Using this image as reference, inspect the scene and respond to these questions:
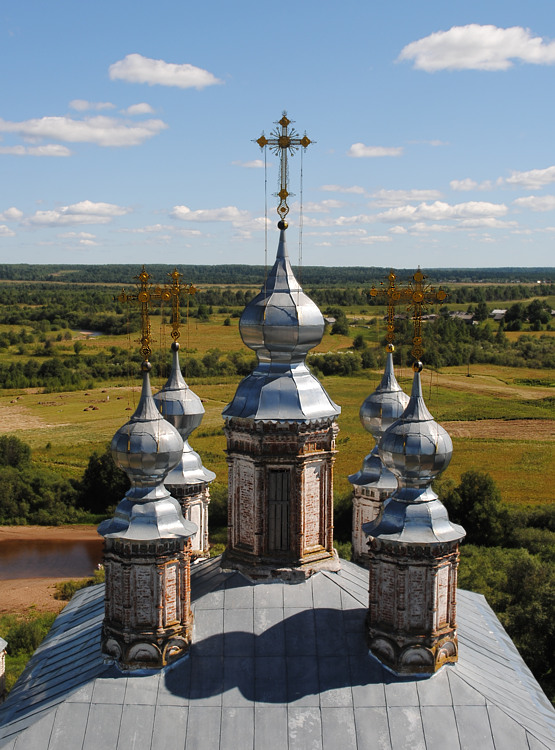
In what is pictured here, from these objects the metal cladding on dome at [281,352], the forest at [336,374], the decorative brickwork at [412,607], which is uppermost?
the metal cladding on dome at [281,352]

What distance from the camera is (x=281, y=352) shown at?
10641 mm

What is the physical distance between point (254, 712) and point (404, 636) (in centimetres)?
197

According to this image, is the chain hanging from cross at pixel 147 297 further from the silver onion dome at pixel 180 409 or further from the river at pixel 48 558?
the river at pixel 48 558

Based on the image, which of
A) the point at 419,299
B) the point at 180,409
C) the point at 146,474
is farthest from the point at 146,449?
the point at 419,299

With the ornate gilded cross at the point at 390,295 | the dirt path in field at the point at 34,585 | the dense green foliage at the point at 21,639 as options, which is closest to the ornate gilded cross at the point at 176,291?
the ornate gilded cross at the point at 390,295

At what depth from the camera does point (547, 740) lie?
8.74 metres

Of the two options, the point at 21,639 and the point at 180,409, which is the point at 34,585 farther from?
A: the point at 180,409

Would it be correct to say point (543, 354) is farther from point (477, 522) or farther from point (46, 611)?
point (46, 611)

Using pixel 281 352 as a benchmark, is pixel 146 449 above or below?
below

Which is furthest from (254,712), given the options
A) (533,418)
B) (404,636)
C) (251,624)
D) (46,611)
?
(533,418)

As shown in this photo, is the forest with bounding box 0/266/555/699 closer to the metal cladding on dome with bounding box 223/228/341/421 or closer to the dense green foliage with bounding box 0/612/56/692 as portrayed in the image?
the metal cladding on dome with bounding box 223/228/341/421

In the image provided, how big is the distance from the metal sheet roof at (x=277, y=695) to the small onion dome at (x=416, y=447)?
78.4 inches

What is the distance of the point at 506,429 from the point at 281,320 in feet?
145

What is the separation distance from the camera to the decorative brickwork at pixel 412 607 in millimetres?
9344
